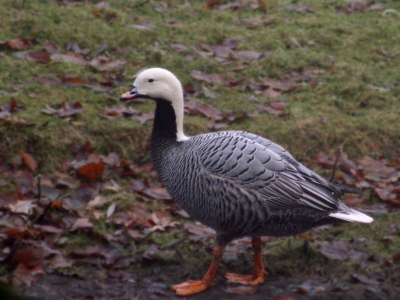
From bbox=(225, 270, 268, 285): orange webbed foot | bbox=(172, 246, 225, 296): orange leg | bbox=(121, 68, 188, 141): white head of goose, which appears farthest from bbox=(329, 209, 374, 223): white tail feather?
bbox=(121, 68, 188, 141): white head of goose

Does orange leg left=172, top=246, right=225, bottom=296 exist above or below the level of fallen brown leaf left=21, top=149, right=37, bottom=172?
below

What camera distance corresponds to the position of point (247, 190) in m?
3.51

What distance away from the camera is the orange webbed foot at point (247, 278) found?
3781 millimetres

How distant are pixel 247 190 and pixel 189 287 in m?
0.77

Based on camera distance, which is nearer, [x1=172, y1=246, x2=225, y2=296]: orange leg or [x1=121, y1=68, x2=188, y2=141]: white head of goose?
[x1=172, y1=246, x2=225, y2=296]: orange leg

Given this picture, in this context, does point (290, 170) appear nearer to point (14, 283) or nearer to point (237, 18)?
point (14, 283)

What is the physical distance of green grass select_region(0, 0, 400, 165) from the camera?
199 inches

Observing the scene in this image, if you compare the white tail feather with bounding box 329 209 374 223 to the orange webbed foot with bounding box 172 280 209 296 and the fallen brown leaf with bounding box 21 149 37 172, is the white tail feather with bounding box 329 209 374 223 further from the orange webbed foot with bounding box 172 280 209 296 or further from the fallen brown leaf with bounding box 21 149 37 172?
the fallen brown leaf with bounding box 21 149 37 172

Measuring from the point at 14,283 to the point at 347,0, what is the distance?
6.98 m

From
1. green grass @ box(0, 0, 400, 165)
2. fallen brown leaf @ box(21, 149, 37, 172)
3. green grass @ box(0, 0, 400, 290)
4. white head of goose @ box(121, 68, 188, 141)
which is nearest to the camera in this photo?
white head of goose @ box(121, 68, 188, 141)

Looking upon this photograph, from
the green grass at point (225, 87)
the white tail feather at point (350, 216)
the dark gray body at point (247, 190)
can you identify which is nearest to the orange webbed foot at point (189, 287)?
the green grass at point (225, 87)

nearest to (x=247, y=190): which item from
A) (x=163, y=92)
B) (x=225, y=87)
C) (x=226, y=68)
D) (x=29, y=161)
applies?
(x=163, y=92)

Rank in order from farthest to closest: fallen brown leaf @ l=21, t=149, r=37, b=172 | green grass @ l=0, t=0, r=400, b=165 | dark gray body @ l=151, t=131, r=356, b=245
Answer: green grass @ l=0, t=0, r=400, b=165
fallen brown leaf @ l=21, t=149, r=37, b=172
dark gray body @ l=151, t=131, r=356, b=245

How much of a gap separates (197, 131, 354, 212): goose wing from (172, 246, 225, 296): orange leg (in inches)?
20.0
